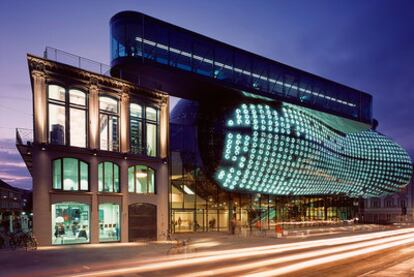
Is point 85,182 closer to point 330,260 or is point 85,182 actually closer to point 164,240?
point 164,240

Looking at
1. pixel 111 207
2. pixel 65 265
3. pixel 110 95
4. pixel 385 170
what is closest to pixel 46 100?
pixel 110 95

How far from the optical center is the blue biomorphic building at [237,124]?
49.0 metres

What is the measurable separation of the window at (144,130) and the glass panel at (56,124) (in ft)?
23.1

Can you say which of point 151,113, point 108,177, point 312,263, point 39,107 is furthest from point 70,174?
point 312,263

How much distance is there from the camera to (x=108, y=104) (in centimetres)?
3850

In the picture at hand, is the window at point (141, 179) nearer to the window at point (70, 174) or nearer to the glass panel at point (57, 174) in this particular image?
the window at point (70, 174)

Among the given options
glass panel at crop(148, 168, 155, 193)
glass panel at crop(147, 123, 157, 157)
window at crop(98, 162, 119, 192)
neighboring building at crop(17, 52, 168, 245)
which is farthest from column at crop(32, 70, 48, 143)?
glass panel at crop(148, 168, 155, 193)

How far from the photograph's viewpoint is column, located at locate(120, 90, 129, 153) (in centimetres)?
3897

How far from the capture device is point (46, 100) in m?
33.8

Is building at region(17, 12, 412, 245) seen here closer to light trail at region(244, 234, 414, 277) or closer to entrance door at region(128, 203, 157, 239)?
entrance door at region(128, 203, 157, 239)

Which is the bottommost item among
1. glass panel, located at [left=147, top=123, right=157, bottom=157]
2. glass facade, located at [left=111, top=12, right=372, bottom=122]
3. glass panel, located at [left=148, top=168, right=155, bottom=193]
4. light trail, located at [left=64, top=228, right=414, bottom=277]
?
light trail, located at [left=64, top=228, right=414, bottom=277]

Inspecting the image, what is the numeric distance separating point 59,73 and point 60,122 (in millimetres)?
3963

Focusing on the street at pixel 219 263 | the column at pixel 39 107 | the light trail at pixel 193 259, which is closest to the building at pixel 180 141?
the column at pixel 39 107

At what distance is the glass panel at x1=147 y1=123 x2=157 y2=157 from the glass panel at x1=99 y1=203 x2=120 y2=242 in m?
6.55
